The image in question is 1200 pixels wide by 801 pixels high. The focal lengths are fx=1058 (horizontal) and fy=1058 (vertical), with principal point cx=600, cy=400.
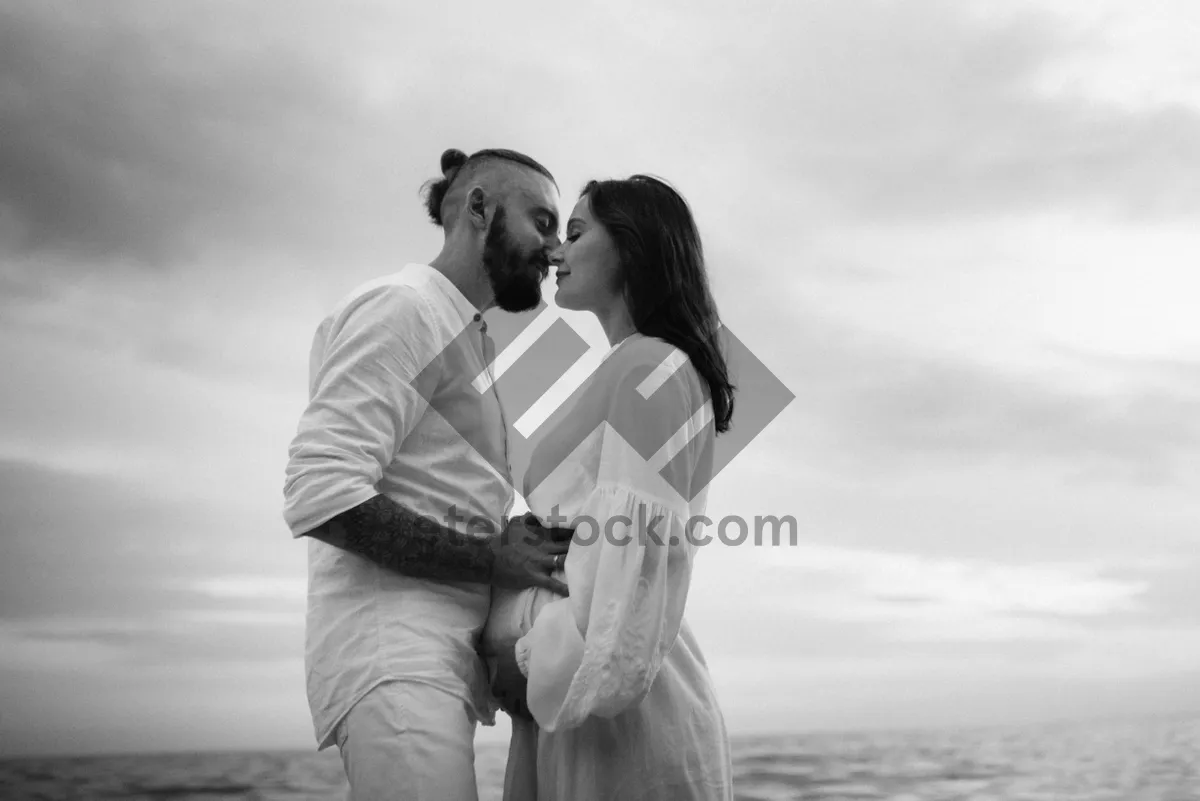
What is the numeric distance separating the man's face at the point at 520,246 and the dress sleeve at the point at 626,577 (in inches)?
25.1

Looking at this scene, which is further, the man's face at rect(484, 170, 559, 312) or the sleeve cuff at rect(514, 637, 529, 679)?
the man's face at rect(484, 170, 559, 312)

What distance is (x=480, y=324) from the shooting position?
2453mm

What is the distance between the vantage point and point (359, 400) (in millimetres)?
2088

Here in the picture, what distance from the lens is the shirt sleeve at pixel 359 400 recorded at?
6.61 ft

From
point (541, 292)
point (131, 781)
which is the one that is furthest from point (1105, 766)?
point (541, 292)

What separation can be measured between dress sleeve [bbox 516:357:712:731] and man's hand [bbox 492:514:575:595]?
0.09m

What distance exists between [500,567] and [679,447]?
17.7 inches

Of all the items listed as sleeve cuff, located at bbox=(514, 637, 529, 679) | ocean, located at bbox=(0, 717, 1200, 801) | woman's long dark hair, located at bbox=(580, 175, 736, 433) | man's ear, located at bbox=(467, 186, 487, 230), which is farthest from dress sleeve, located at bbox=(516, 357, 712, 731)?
ocean, located at bbox=(0, 717, 1200, 801)

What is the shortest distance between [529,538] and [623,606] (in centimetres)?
37

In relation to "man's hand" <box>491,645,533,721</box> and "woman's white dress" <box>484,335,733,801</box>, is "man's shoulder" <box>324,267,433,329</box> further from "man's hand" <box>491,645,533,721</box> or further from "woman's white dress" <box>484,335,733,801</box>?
"man's hand" <box>491,645,533,721</box>

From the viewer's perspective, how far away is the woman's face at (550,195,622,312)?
2.13 m

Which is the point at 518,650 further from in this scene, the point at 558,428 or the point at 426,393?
the point at 426,393

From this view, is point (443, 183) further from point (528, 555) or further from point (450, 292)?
point (528, 555)

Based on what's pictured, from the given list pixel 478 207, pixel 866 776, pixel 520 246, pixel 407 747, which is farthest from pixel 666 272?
pixel 866 776
